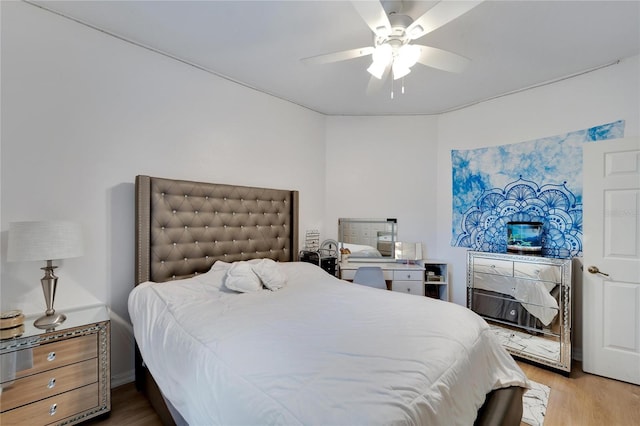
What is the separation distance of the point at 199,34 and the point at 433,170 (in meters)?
3.09

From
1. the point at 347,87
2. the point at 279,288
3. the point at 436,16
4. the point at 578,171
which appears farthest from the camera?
the point at 347,87

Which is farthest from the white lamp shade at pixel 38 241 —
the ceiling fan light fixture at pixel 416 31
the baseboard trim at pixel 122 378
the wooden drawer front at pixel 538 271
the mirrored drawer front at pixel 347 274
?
the wooden drawer front at pixel 538 271

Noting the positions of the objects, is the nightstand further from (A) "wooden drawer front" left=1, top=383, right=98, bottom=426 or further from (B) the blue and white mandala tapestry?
(B) the blue and white mandala tapestry

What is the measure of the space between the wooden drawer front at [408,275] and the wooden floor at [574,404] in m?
1.28

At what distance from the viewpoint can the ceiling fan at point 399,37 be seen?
142 centimetres

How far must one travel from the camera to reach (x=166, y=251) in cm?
225

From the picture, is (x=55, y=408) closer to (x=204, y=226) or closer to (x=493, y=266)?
(x=204, y=226)

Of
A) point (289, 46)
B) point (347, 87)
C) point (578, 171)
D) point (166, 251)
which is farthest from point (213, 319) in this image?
point (578, 171)

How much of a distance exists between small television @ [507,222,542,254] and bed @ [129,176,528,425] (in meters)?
1.55

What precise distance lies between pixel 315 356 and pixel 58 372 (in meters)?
1.62

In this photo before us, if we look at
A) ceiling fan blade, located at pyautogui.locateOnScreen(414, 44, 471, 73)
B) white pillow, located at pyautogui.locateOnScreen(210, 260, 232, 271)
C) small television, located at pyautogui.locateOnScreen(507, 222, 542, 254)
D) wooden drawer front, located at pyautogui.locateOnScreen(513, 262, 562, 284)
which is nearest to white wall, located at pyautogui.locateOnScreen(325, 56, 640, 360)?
small television, located at pyautogui.locateOnScreen(507, 222, 542, 254)

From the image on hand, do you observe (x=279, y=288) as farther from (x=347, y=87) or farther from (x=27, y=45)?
(x=27, y=45)

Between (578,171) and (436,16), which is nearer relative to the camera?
(436,16)

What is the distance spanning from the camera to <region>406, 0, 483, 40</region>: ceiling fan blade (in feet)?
4.22
